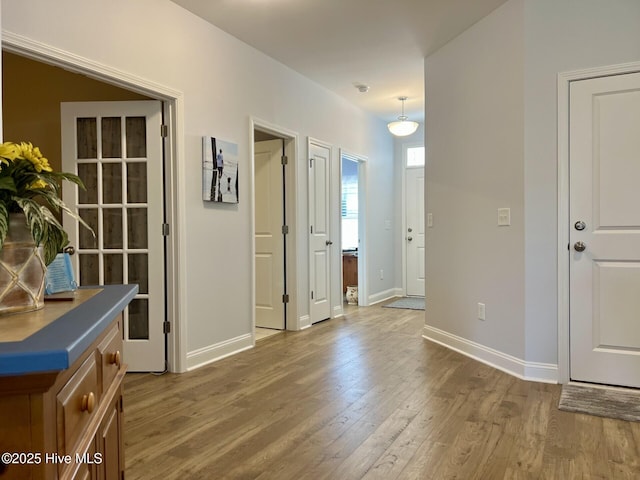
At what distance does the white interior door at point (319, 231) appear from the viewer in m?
5.27

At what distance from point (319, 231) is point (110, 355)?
4.23 meters

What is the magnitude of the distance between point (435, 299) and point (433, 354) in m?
0.62

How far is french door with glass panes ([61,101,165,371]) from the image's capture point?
11.4 ft

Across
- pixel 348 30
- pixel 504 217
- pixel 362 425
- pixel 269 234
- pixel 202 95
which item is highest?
pixel 348 30

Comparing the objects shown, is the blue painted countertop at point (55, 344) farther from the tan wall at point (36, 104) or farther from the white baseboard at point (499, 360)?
the tan wall at point (36, 104)

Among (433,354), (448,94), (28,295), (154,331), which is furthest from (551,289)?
(28,295)

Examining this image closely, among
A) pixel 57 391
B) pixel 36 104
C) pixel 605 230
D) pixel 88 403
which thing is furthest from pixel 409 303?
pixel 57 391

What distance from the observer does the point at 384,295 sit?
7164 mm

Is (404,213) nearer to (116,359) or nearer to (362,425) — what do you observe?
(362,425)

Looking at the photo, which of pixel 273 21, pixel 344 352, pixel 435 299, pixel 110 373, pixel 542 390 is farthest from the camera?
pixel 435 299

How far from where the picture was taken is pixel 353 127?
6266mm

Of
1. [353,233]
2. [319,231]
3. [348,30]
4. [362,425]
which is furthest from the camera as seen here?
[353,233]

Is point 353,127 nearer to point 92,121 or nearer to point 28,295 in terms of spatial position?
point 92,121

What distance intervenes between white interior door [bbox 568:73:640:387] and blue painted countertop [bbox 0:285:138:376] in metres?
3.02
